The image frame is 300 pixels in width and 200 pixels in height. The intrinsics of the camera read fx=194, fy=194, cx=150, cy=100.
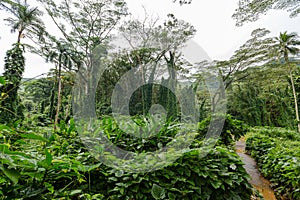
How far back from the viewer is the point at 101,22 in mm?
11625

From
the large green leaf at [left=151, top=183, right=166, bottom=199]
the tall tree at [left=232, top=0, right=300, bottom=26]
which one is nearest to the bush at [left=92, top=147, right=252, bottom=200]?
the large green leaf at [left=151, top=183, right=166, bottom=199]

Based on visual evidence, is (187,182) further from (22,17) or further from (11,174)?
(22,17)

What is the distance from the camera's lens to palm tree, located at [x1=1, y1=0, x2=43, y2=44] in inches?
329

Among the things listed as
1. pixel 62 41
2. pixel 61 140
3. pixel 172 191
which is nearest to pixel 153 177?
pixel 172 191

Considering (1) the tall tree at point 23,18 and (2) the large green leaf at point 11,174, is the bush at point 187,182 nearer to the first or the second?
(2) the large green leaf at point 11,174

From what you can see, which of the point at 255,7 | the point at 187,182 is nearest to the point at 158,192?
the point at 187,182

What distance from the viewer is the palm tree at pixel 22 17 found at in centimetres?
835

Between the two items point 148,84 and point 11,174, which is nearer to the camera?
point 11,174

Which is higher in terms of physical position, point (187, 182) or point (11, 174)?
point (11, 174)

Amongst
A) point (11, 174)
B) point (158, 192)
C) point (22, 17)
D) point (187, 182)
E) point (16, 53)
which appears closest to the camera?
Result: point (11, 174)

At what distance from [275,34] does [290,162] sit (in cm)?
998

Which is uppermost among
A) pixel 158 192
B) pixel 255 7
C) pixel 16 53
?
pixel 16 53

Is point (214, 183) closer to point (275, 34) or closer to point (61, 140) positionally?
point (61, 140)

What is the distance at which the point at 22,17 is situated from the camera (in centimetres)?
855
